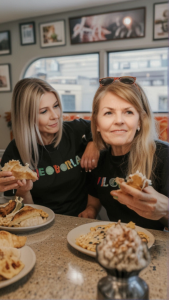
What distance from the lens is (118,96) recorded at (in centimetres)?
122

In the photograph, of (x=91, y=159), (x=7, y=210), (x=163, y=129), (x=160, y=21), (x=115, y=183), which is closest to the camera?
(x=7, y=210)

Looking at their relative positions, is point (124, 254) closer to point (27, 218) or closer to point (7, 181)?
point (27, 218)

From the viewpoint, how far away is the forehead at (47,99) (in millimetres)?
1550

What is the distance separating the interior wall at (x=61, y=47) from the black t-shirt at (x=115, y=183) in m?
3.81

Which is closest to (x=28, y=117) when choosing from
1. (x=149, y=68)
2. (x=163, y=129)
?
(x=163, y=129)

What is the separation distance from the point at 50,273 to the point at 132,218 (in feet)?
2.03

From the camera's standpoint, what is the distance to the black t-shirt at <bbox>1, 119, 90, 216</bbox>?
5.07ft

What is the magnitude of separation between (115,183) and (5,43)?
5.36 m

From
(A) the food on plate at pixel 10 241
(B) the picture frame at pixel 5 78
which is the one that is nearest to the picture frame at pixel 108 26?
(B) the picture frame at pixel 5 78

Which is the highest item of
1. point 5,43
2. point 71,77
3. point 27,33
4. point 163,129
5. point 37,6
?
point 37,6

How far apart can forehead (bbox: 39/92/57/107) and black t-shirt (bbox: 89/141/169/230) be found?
44 cm

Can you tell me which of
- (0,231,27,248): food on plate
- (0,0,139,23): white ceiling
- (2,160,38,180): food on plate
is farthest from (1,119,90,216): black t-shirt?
(0,0,139,23): white ceiling

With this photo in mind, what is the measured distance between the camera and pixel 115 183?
1358mm

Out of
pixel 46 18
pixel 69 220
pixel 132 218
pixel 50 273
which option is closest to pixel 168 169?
pixel 132 218
